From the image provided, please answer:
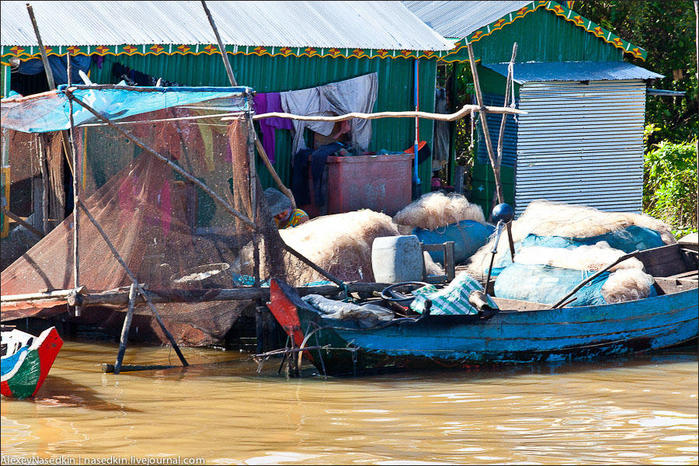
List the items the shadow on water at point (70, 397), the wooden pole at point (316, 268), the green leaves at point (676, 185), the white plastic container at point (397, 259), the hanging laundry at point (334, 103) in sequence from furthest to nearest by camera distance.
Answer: the green leaves at point (676, 185)
the hanging laundry at point (334, 103)
the white plastic container at point (397, 259)
the wooden pole at point (316, 268)
the shadow on water at point (70, 397)

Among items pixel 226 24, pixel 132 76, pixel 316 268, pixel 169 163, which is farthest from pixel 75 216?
pixel 226 24

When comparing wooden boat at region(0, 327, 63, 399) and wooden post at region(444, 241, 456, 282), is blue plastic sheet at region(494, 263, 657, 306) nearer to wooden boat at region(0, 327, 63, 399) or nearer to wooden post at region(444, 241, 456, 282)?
wooden post at region(444, 241, 456, 282)

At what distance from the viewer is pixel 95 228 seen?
9.11 meters

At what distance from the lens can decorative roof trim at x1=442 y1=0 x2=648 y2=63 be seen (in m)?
14.6

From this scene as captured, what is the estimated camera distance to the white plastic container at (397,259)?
1048 cm

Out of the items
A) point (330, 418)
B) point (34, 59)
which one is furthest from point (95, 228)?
point (34, 59)

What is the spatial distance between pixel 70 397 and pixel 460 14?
993cm

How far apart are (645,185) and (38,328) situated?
34.7 ft

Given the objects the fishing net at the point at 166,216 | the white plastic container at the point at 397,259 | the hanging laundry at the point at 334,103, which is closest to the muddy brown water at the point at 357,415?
the fishing net at the point at 166,216

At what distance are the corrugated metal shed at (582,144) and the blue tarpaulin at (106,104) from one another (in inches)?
247

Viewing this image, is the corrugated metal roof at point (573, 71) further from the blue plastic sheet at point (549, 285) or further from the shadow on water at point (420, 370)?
the shadow on water at point (420, 370)

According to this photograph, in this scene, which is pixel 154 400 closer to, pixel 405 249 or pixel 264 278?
pixel 264 278

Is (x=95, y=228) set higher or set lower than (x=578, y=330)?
higher

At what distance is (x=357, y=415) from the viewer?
7844 mm
